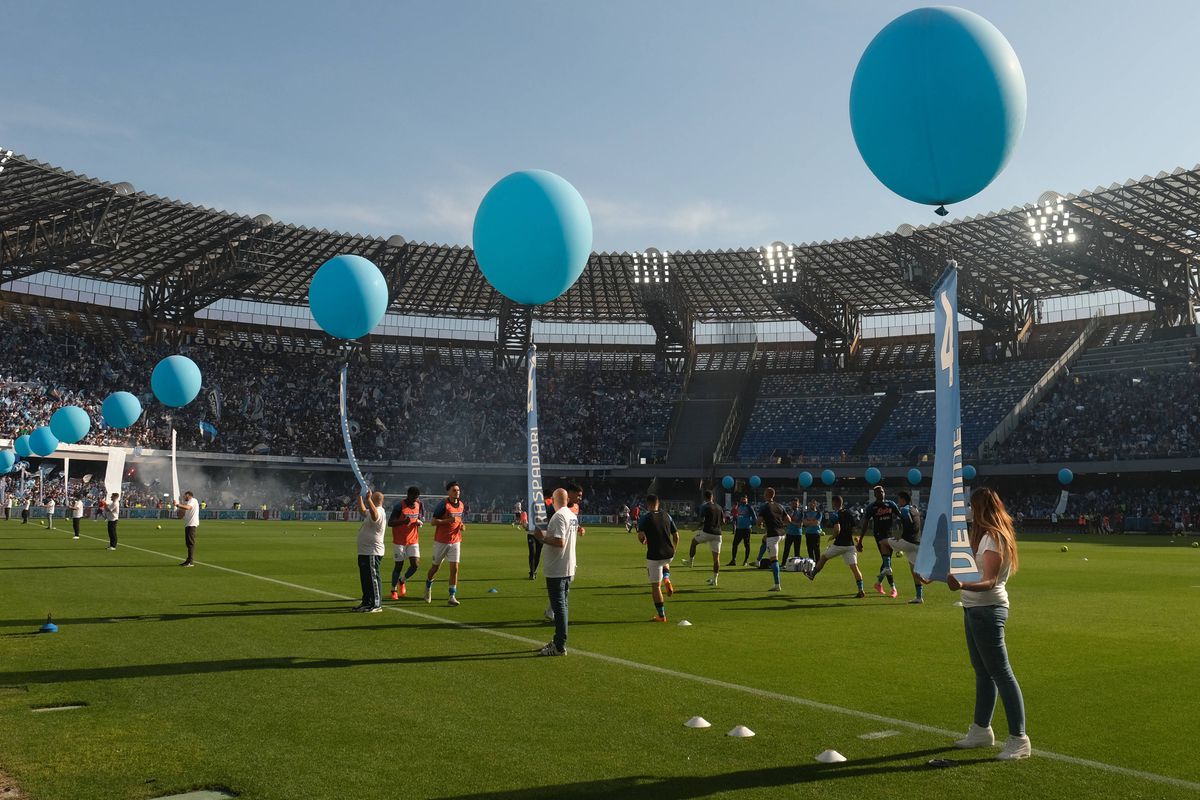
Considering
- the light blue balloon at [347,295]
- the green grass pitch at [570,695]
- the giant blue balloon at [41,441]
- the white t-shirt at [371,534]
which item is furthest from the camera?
the giant blue balloon at [41,441]

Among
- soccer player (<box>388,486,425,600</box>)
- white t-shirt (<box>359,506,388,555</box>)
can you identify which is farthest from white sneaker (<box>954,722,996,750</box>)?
soccer player (<box>388,486,425,600</box>)

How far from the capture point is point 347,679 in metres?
8.84

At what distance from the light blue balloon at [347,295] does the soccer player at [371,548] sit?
12.8 feet

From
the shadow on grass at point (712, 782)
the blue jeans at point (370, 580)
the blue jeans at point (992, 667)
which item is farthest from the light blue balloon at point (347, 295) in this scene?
the blue jeans at point (992, 667)

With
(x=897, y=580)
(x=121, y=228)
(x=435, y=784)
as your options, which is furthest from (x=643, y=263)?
(x=435, y=784)

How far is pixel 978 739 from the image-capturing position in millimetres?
6504

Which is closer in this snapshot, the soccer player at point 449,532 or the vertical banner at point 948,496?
the vertical banner at point 948,496

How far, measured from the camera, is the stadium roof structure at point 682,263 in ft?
161

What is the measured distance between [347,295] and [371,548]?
15.6ft

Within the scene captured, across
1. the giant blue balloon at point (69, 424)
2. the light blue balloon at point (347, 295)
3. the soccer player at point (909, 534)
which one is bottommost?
the soccer player at point (909, 534)

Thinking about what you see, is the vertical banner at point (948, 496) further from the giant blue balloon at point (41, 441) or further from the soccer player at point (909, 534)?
the giant blue balloon at point (41, 441)

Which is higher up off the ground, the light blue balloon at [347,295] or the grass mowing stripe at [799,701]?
the light blue balloon at [347,295]

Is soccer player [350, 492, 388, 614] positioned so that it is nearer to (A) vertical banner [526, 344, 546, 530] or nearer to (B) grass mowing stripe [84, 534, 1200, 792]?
(B) grass mowing stripe [84, 534, 1200, 792]

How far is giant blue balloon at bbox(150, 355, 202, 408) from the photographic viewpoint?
74.0 feet
